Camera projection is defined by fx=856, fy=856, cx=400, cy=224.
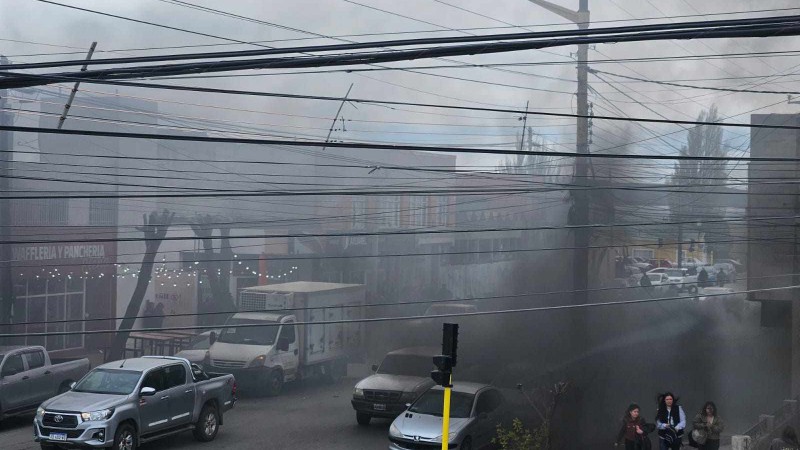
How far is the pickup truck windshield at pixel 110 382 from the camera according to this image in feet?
38.0

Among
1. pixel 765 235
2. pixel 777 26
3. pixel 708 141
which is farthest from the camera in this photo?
pixel 708 141

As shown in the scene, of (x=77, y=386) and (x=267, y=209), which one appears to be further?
(x=267, y=209)

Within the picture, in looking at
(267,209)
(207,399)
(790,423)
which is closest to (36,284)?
(267,209)

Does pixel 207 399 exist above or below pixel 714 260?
below

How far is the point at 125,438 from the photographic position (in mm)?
11125

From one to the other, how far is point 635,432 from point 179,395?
632cm

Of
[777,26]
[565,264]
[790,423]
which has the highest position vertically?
[777,26]

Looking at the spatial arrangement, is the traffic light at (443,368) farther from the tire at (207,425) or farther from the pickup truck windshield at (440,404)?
the tire at (207,425)

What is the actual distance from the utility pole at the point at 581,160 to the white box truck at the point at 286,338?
4.43 meters

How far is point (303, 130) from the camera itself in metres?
26.3

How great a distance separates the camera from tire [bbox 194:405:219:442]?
12.8 meters

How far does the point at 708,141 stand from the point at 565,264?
5.64 metres

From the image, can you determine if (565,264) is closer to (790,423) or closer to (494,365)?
(494,365)

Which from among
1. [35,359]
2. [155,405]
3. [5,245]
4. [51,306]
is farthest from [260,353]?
[51,306]
